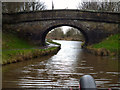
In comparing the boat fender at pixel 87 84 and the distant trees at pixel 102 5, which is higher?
the distant trees at pixel 102 5

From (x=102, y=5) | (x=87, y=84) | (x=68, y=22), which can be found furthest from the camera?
(x=102, y=5)

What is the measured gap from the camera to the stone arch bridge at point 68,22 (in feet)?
71.0

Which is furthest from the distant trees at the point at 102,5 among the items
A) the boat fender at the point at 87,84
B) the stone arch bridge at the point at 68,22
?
the boat fender at the point at 87,84

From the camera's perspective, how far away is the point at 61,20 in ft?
70.9

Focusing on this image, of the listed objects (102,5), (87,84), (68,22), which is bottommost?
(87,84)

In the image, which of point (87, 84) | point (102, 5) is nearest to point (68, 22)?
point (102, 5)

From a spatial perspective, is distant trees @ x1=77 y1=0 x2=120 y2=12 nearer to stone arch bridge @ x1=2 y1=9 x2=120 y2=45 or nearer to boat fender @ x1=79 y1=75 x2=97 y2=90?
stone arch bridge @ x1=2 y1=9 x2=120 y2=45

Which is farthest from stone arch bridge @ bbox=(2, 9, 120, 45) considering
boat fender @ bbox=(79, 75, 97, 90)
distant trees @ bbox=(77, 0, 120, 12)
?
boat fender @ bbox=(79, 75, 97, 90)

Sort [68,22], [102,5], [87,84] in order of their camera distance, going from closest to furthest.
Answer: [87,84], [68,22], [102,5]

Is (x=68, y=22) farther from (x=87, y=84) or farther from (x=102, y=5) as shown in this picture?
(x=87, y=84)

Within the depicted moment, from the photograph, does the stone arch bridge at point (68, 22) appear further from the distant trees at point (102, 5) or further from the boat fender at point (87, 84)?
the boat fender at point (87, 84)

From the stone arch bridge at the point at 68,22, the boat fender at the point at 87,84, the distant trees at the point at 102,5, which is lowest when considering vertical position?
the boat fender at the point at 87,84

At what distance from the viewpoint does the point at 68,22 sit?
21.6 meters

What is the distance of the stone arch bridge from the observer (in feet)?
71.0
